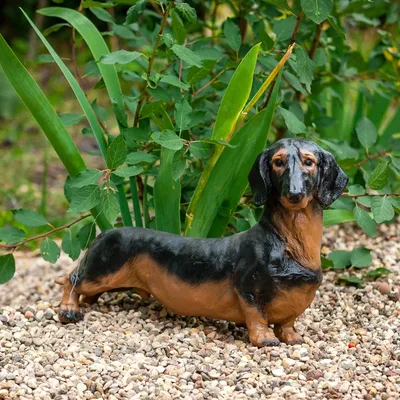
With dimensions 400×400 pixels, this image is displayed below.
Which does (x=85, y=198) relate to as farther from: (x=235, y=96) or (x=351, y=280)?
(x=351, y=280)

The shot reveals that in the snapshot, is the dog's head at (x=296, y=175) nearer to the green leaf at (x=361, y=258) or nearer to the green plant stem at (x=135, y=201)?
the green plant stem at (x=135, y=201)

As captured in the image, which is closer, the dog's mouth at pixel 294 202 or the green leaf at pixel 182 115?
the dog's mouth at pixel 294 202

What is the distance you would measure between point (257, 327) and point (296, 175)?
490mm

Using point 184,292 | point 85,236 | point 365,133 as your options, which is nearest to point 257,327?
point 184,292

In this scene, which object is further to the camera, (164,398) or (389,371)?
(389,371)

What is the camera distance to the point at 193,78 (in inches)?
107

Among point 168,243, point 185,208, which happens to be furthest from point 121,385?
point 185,208

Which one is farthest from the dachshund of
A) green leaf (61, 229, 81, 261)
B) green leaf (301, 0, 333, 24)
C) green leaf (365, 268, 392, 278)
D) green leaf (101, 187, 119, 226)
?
green leaf (365, 268, 392, 278)

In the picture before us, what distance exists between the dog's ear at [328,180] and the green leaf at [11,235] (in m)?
1.03

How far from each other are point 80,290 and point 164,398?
69cm

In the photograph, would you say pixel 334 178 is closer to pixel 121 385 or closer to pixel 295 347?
pixel 295 347

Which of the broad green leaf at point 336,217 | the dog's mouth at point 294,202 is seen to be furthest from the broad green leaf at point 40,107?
the broad green leaf at point 336,217

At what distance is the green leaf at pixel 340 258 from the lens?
3.14m

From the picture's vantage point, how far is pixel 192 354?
7.76 ft
